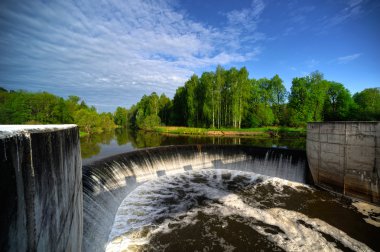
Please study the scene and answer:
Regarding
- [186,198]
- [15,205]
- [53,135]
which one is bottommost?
[186,198]

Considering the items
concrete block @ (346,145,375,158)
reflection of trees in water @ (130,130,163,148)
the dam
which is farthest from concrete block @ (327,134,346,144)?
reflection of trees in water @ (130,130,163,148)

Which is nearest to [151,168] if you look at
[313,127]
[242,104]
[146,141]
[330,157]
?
[313,127]

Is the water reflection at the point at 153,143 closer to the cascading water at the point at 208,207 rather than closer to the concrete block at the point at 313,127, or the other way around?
the cascading water at the point at 208,207

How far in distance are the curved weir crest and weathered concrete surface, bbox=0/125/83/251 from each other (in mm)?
5412

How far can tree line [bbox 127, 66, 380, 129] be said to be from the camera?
4588cm

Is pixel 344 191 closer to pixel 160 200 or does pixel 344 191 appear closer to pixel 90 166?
pixel 160 200

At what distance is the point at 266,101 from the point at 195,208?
167ft

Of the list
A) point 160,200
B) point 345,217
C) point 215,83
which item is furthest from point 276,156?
point 215,83

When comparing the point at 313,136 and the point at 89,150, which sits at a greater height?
the point at 313,136

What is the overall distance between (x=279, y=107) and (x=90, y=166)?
181 feet

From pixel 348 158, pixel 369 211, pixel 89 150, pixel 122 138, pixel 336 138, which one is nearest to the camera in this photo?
pixel 369 211

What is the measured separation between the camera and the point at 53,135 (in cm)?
212

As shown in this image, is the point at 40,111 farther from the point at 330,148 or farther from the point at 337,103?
the point at 337,103

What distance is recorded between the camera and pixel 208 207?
1048 cm
